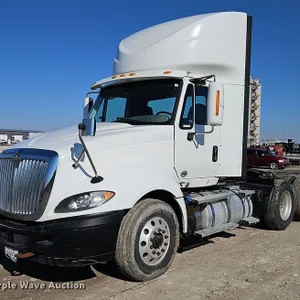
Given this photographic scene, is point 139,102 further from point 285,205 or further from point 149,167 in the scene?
point 285,205

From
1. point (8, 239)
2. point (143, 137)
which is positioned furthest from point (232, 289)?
point (8, 239)

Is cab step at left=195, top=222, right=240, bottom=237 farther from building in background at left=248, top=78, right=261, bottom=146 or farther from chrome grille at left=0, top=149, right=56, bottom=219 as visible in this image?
building in background at left=248, top=78, right=261, bottom=146

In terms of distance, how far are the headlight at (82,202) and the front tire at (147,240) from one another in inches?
16.8

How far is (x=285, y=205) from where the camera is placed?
810 centimetres

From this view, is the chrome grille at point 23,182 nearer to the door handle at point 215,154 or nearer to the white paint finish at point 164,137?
the white paint finish at point 164,137

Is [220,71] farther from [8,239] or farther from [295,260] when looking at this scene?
[8,239]

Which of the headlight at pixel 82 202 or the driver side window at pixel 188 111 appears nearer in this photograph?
the headlight at pixel 82 202

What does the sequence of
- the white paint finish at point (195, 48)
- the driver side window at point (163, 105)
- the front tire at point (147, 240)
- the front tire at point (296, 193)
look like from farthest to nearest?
the front tire at point (296, 193) < the white paint finish at point (195, 48) < the driver side window at point (163, 105) < the front tire at point (147, 240)

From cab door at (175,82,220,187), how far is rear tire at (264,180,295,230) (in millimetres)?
1939

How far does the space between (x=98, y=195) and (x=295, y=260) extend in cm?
324

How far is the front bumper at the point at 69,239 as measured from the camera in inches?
164

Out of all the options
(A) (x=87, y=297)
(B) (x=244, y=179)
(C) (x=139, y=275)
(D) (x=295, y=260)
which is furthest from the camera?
(B) (x=244, y=179)

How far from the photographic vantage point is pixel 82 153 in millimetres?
4457

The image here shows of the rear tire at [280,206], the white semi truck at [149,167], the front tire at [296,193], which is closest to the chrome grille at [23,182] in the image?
the white semi truck at [149,167]
